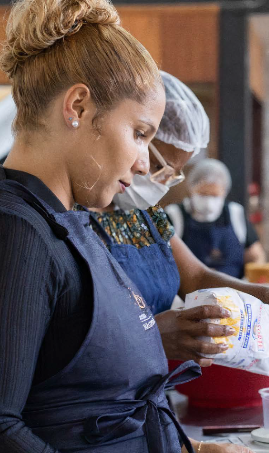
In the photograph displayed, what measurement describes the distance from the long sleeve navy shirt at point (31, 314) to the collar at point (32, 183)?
73mm

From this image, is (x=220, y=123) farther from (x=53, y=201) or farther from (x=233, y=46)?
(x=53, y=201)

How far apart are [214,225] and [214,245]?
0.12m

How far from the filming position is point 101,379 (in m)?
0.84

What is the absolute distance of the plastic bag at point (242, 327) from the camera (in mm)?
1194

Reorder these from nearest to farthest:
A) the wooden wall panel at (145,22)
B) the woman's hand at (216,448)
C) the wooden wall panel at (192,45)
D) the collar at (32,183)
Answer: the collar at (32,183), the woman's hand at (216,448), the wooden wall panel at (145,22), the wooden wall panel at (192,45)

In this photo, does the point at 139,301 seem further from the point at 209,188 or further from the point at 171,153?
the point at 209,188

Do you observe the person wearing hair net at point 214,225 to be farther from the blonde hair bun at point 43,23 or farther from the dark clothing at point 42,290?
the dark clothing at point 42,290

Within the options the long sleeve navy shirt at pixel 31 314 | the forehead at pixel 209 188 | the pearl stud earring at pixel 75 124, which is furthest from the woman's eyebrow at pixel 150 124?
the forehead at pixel 209 188

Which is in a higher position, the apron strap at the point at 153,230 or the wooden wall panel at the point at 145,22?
the wooden wall panel at the point at 145,22

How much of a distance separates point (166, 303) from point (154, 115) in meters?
0.80

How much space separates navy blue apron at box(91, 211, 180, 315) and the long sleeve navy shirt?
2.40 feet

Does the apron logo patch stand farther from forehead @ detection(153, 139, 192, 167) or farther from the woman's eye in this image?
forehead @ detection(153, 139, 192, 167)

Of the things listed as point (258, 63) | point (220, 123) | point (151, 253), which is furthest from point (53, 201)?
point (258, 63)

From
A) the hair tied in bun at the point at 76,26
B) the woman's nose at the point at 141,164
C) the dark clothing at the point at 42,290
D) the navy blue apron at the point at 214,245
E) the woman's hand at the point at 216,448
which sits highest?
the hair tied in bun at the point at 76,26
